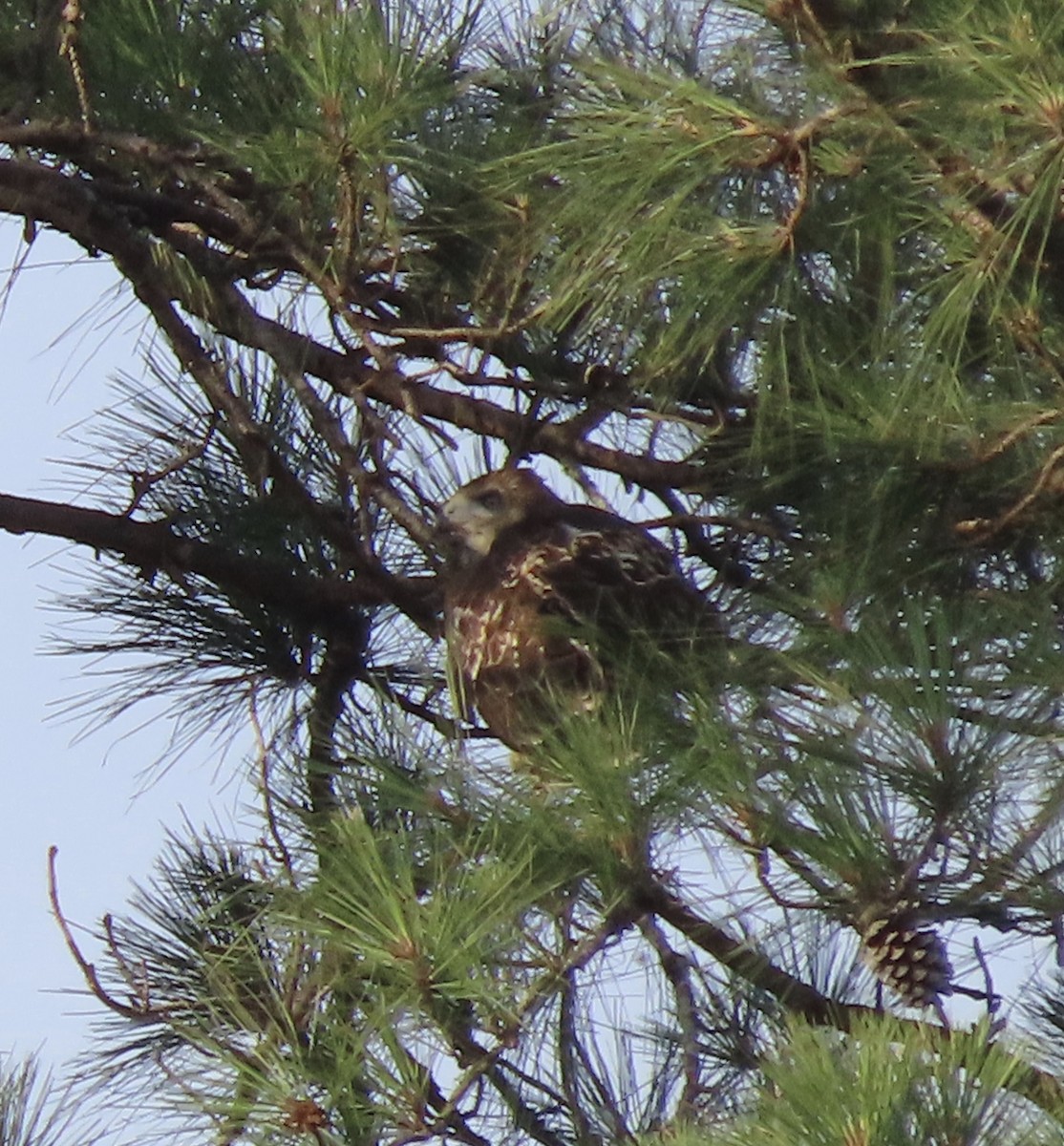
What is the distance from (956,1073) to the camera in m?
1.28

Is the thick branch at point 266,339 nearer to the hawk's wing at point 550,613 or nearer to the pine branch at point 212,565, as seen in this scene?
the hawk's wing at point 550,613

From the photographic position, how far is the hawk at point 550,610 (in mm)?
1886

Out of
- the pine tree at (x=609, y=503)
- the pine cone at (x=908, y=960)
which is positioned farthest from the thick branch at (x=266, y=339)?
the pine cone at (x=908, y=960)

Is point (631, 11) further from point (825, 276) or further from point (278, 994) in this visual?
point (278, 994)

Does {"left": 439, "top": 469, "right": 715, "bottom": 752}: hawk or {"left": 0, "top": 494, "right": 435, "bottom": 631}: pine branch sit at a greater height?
{"left": 0, "top": 494, "right": 435, "bottom": 631}: pine branch

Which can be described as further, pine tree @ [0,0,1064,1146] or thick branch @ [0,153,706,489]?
thick branch @ [0,153,706,489]

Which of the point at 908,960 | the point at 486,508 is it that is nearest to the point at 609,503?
the point at 486,508

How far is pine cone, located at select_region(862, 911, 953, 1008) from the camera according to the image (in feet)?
4.75

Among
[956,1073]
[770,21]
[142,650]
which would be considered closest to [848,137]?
[770,21]

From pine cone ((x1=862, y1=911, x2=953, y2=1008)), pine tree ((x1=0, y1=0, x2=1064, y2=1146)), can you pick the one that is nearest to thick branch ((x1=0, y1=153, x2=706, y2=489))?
pine tree ((x1=0, y1=0, x2=1064, y2=1146))

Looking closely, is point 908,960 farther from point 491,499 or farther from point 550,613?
point 491,499

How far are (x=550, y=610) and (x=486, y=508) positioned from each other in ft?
1.18

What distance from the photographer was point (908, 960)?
57.4 inches

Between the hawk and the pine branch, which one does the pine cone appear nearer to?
the hawk
